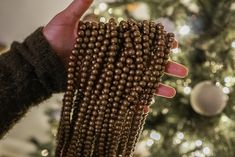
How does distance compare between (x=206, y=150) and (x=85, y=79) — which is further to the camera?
(x=206, y=150)

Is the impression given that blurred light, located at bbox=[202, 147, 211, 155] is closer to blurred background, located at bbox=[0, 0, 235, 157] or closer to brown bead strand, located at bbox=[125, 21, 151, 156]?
blurred background, located at bbox=[0, 0, 235, 157]

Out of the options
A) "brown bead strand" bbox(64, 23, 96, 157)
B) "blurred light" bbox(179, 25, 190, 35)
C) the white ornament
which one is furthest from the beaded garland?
"blurred light" bbox(179, 25, 190, 35)

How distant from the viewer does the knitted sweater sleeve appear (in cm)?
75

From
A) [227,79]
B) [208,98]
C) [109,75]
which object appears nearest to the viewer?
[109,75]

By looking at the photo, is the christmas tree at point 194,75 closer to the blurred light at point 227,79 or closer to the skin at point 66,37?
the blurred light at point 227,79

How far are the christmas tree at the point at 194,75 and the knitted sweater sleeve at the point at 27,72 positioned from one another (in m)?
0.74

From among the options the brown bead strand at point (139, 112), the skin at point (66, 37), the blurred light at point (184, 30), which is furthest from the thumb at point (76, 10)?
the blurred light at point (184, 30)

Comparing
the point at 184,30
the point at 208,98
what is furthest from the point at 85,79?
the point at 184,30

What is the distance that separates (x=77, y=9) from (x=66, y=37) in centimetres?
6

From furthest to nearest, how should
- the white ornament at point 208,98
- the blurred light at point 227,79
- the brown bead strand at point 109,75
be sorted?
the blurred light at point 227,79, the white ornament at point 208,98, the brown bead strand at point 109,75

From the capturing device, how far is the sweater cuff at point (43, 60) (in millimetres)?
745

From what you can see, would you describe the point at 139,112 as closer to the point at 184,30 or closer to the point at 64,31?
the point at 64,31

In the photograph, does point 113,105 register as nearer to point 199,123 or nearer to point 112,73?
point 112,73

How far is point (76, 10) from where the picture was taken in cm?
73
